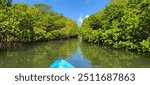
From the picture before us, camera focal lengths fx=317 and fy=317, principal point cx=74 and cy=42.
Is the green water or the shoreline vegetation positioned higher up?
the shoreline vegetation

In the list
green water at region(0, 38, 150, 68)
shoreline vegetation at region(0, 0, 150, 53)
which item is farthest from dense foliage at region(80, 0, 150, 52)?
green water at region(0, 38, 150, 68)

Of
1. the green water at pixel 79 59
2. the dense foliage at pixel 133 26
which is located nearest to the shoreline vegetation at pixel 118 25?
the dense foliage at pixel 133 26

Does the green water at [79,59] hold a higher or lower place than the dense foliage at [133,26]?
lower

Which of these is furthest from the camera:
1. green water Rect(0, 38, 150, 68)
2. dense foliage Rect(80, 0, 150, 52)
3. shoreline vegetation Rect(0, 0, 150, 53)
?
shoreline vegetation Rect(0, 0, 150, 53)

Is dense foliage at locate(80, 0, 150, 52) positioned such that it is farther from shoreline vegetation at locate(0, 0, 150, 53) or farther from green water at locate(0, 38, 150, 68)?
green water at locate(0, 38, 150, 68)

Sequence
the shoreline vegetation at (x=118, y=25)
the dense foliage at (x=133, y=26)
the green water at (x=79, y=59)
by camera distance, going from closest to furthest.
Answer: the green water at (x=79, y=59) → the dense foliage at (x=133, y=26) → the shoreline vegetation at (x=118, y=25)

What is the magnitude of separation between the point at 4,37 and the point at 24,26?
236 inches

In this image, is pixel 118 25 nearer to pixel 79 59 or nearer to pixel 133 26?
pixel 133 26

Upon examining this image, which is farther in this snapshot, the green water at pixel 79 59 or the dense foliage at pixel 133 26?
the dense foliage at pixel 133 26

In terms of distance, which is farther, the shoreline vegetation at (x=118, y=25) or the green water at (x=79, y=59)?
the shoreline vegetation at (x=118, y=25)

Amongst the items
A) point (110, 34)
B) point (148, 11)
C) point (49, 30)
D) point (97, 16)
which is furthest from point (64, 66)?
point (49, 30)

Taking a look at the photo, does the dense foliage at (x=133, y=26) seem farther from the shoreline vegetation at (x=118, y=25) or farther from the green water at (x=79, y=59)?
the green water at (x=79, y=59)

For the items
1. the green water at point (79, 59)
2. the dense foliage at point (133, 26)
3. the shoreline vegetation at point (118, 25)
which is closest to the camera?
the green water at point (79, 59)

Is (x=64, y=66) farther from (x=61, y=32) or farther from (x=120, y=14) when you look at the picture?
(x=61, y=32)
